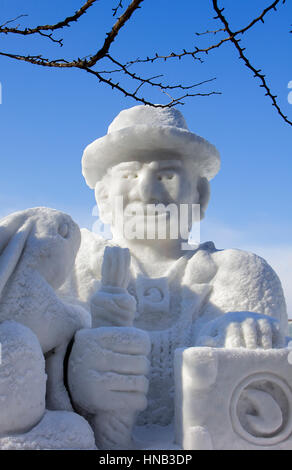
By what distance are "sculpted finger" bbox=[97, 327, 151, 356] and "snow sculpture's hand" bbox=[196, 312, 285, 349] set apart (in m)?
0.35

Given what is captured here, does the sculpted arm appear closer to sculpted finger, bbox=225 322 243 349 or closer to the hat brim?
sculpted finger, bbox=225 322 243 349

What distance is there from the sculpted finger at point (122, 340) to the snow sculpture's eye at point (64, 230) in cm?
47

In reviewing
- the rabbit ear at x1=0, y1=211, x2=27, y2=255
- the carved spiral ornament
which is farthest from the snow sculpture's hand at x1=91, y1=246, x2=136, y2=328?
the carved spiral ornament

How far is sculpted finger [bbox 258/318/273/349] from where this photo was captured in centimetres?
215

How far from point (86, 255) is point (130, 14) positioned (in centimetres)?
184

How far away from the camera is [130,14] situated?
121 centimetres

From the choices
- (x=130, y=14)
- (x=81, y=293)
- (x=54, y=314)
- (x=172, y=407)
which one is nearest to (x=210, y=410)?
(x=172, y=407)

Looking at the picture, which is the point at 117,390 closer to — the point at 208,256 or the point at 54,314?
the point at 54,314

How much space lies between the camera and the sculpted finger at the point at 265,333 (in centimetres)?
215

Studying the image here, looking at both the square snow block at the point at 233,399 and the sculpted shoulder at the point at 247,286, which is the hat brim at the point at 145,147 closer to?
the sculpted shoulder at the point at 247,286

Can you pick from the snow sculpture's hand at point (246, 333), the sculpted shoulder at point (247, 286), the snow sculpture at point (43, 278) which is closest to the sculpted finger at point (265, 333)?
the snow sculpture's hand at point (246, 333)

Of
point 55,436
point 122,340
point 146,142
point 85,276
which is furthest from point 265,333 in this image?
point 146,142

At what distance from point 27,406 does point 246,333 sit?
1.00 m

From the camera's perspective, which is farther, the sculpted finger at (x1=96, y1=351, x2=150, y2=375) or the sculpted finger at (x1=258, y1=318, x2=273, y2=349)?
the sculpted finger at (x1=258, y1=318, x2=273, y2=349)
